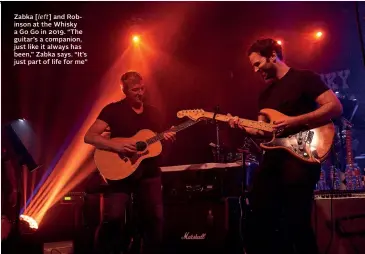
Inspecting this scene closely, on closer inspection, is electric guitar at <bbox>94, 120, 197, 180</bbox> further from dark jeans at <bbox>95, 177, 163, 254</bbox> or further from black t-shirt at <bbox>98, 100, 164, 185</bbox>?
dark jeans at <bbox>95, 177, 163, 254</bbox>

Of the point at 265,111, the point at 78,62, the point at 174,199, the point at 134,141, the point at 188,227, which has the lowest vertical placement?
the point at 188,227

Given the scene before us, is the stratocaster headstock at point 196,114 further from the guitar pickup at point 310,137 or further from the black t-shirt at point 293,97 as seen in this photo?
the guitar pickup at point 310,137

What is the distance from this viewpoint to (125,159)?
3.25 meters

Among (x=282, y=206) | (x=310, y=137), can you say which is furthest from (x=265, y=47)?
(x=282, y=206)

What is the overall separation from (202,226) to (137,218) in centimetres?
61

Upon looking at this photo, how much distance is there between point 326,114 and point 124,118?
5.67 ft

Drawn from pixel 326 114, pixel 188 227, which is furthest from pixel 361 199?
pixel 188 227

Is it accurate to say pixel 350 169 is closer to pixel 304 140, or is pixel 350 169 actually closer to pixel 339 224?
pixel 339 224

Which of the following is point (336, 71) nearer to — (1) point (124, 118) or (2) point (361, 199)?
(2) point (361, 199)

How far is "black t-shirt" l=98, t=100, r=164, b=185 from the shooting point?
3221 mm

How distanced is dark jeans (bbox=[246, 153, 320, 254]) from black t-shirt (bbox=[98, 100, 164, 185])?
1.02 meters

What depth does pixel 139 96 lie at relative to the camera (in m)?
3.45

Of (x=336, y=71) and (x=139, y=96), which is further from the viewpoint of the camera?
(x=336, y=71)

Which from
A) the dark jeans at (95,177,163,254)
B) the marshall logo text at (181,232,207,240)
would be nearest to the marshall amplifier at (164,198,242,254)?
the marshall logo text at (181,232,207,240)
